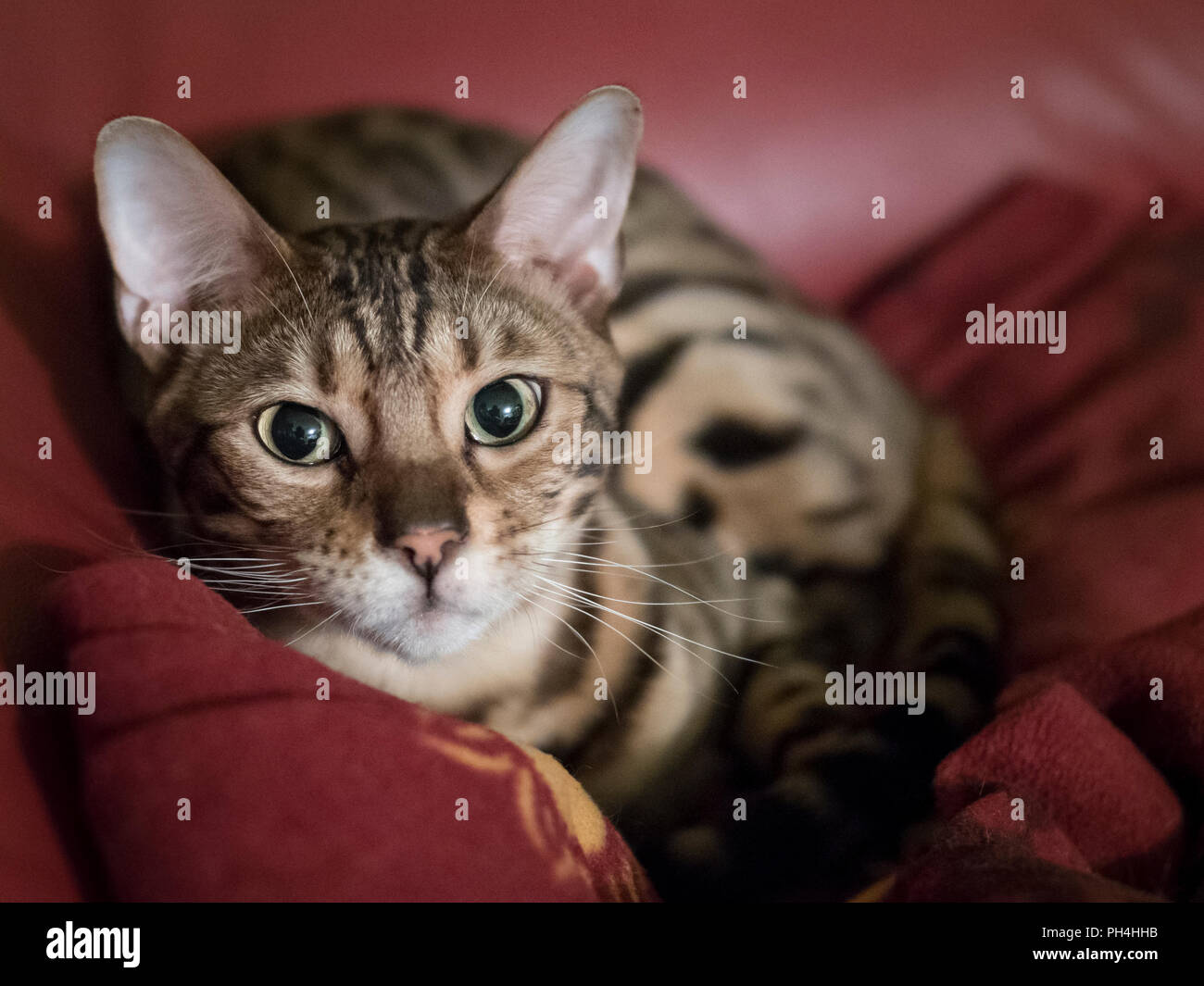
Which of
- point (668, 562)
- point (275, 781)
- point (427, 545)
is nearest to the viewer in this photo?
point (275, 781)

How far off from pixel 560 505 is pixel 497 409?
10 cm

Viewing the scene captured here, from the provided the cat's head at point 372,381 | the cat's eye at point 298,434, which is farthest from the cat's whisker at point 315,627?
the cat's eye at point 298,434

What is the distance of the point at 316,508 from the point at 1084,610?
75 cm

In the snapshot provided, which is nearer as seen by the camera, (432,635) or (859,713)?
(432,635)

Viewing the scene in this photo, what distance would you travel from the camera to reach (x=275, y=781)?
0.59 metres

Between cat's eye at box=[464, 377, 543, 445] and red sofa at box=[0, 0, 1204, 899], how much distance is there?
237mm

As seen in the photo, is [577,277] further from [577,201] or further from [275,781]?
[275,781]

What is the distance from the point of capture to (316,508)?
0.76 meters

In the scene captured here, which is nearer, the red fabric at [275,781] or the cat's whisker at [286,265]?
the red fabric at [275,781]

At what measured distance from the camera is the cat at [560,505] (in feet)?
2.48

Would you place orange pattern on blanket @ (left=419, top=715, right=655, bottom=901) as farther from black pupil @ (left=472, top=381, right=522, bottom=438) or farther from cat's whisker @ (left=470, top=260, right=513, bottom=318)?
cat's whisker @ (left=470, top=260, right=513, bottom=318)
